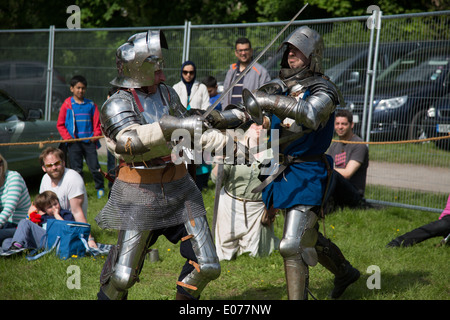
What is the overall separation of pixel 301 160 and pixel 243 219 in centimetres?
160

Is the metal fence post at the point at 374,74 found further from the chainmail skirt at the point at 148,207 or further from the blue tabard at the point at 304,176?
the chainmail skirt at the point at 148,207

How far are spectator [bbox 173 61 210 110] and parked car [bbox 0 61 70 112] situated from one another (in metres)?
3.06

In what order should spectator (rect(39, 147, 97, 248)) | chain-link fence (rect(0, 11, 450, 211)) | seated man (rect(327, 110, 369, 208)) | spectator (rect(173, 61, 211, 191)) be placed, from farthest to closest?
1. spectator (rect(173, 61, 211, 191))
2. chain-link fence (rect(0, 11, 450, 211))
3. seated man (rect(327, 110, 369, 208))
4. spectator (rect(39, 147, 97, 248))

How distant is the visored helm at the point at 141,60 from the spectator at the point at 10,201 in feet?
7.67

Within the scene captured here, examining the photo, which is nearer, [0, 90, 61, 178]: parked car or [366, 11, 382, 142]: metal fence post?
[366, 11, 382, 142]: metal fence post

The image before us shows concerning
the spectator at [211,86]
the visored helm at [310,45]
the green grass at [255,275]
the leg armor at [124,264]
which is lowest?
the green grass at [255,275]

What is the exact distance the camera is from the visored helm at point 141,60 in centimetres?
351

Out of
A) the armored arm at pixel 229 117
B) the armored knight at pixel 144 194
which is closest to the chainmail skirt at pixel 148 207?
the armored knight at pixel 144 194

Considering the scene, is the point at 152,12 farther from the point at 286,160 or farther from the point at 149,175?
Answer: the point at 149,175

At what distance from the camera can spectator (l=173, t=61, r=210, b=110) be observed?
7.39 meters

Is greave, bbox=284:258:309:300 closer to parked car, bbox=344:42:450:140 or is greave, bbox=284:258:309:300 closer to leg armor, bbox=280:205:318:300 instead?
leg armor, bbox=280:205:318:300

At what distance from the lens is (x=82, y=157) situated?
7566 millimetres

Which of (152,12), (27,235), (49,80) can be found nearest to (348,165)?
(27,235)

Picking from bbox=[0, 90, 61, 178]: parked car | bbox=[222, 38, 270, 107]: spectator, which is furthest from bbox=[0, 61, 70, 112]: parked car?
bbox=[222, 38, 270, 107]: spectator
